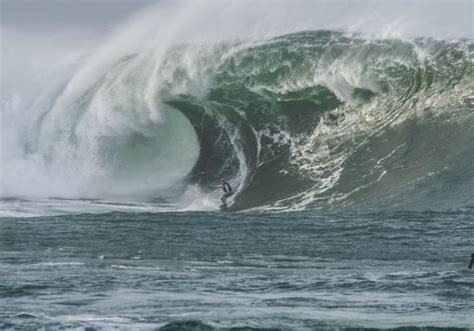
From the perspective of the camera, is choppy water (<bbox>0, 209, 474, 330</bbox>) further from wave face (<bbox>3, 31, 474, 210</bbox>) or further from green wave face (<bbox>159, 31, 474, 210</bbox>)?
wave face (<bbox>3, 31, 474, 210</bbox>)

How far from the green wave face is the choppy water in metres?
2.78

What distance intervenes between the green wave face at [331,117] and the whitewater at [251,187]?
0.17 ft

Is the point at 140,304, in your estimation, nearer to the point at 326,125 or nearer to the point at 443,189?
the point at 443,189

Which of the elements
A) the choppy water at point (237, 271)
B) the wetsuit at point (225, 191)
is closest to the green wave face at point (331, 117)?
the wetsuit at point (225, 191)

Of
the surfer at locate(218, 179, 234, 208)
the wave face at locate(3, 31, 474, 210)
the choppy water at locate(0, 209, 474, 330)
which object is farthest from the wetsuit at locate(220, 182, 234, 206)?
the choppy water at locate(0, 209, 474, 330)

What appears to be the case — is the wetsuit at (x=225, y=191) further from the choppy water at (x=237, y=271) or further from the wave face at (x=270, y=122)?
the choppy water at (x=237, y=271)

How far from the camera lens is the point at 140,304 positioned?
14961mm

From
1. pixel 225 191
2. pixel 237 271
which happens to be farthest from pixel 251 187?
pixel 237 271

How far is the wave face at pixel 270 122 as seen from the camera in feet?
93.5

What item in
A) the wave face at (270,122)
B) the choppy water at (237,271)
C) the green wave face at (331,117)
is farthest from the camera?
the wave face at (270,122)

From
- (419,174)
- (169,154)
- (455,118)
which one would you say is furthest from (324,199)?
(169,154)

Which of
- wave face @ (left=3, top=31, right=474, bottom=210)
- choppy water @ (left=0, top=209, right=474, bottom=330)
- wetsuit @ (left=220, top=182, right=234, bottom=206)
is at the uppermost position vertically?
wave face @ (left=3, top=31, right=474, bottom=210)

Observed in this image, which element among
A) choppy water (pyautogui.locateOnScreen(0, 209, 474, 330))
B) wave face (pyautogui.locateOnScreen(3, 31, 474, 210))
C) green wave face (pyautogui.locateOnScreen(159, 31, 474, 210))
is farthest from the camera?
wave face (pyautogui.locateOnScreen(3, 31, 474, 210))

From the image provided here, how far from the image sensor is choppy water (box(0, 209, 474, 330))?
46.5 feet
